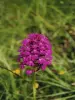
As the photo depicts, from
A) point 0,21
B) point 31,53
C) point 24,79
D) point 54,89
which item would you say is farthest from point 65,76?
point 0,21

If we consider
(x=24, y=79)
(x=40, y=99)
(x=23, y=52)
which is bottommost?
(x=40, y=99)

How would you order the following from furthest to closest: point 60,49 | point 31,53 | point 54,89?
1. point 60,49
2. point 54,89
3. point 31,53

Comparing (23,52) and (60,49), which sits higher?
(23,52)

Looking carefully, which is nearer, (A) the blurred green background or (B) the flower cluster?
(B) the flower cluster

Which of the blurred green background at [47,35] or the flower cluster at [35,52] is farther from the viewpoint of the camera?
the blurred green background at [47,35]

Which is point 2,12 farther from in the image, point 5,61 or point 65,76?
point 65,76

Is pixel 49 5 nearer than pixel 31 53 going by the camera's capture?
No

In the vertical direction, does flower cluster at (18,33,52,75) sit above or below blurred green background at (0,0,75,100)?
above

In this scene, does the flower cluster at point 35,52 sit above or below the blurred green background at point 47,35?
above
